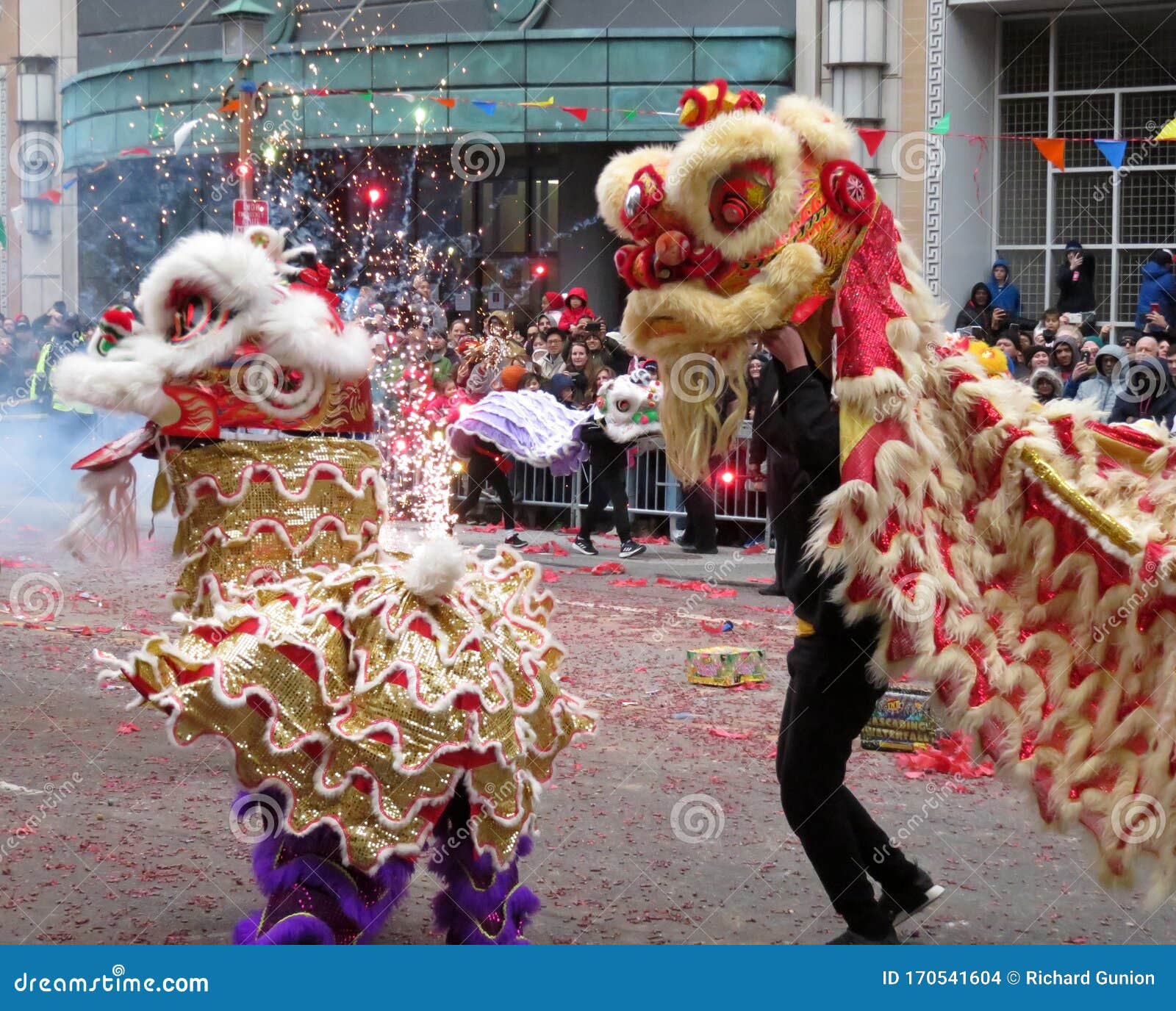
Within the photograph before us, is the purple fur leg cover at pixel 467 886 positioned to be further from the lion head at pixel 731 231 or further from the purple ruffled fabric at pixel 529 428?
the purple ruffled fabric at pixel 529 428

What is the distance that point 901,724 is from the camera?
20.3 feet

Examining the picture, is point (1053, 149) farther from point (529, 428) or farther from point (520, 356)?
point (529, 428)

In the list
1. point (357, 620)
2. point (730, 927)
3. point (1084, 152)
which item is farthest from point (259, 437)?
point (1084, 152)

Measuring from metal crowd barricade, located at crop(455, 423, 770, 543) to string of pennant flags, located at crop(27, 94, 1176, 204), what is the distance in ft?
8.74

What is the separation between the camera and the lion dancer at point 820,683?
356 centimetres

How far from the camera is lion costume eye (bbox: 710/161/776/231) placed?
3.54 metres

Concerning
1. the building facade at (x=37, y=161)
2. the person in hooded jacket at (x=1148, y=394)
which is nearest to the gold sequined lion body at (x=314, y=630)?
the person in hooded jacket at (x=1148, y=394)

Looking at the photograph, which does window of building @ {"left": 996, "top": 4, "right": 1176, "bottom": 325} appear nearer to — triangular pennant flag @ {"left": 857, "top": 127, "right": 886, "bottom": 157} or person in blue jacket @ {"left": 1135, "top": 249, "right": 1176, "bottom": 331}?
person in blue jacket @ {"left": 1135, "top": 249, "right": 1176, "bottom": 331}

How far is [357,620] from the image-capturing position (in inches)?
134

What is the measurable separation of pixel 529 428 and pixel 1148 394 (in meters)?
4.43

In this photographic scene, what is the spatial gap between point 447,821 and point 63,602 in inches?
269

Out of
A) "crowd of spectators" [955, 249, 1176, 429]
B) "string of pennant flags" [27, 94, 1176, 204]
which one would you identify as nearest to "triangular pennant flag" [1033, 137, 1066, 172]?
→ "string of pennant flags" [27, 94, 1176, 204]

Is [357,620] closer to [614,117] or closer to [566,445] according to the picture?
[566,445]

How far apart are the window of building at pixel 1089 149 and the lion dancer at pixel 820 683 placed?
11886 mm
